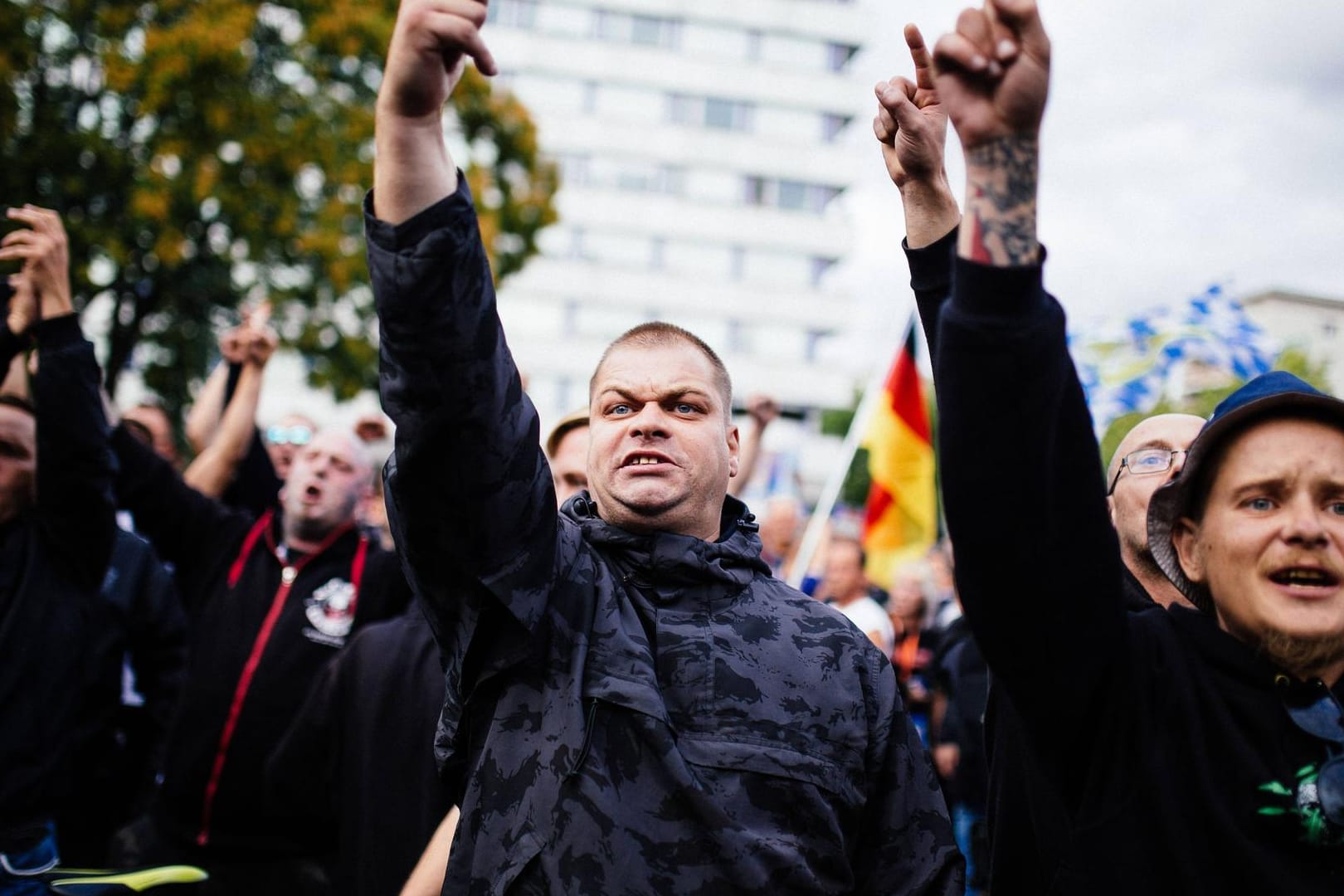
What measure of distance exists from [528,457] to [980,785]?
434 cm

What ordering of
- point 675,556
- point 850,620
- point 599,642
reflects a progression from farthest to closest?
point 850,620, point 675,556, point 599,642

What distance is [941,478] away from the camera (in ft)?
5.55

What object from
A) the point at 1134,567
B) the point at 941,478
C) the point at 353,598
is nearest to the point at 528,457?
the point at 941,478

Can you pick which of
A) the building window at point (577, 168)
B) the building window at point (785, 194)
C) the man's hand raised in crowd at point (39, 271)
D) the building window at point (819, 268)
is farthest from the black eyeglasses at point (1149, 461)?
the building window at point (819, 268)

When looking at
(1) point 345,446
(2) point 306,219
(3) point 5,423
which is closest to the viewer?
(3) point 5,423

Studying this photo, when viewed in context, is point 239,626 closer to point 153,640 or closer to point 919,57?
point 153,640

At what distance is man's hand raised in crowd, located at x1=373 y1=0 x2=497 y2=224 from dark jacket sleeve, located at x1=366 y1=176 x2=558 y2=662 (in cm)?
4

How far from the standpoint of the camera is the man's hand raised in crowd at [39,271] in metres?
3.76

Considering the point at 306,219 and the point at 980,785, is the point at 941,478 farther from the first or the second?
the point at 306,219

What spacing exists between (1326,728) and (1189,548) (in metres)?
0.35

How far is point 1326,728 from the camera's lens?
1.85 metres

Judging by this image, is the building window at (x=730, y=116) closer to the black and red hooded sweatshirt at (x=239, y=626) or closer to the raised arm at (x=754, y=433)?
the raised arm at (x=754, y=433)

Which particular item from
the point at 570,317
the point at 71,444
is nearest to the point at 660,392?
the point at 71,444

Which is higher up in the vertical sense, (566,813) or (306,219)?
(306,219)
